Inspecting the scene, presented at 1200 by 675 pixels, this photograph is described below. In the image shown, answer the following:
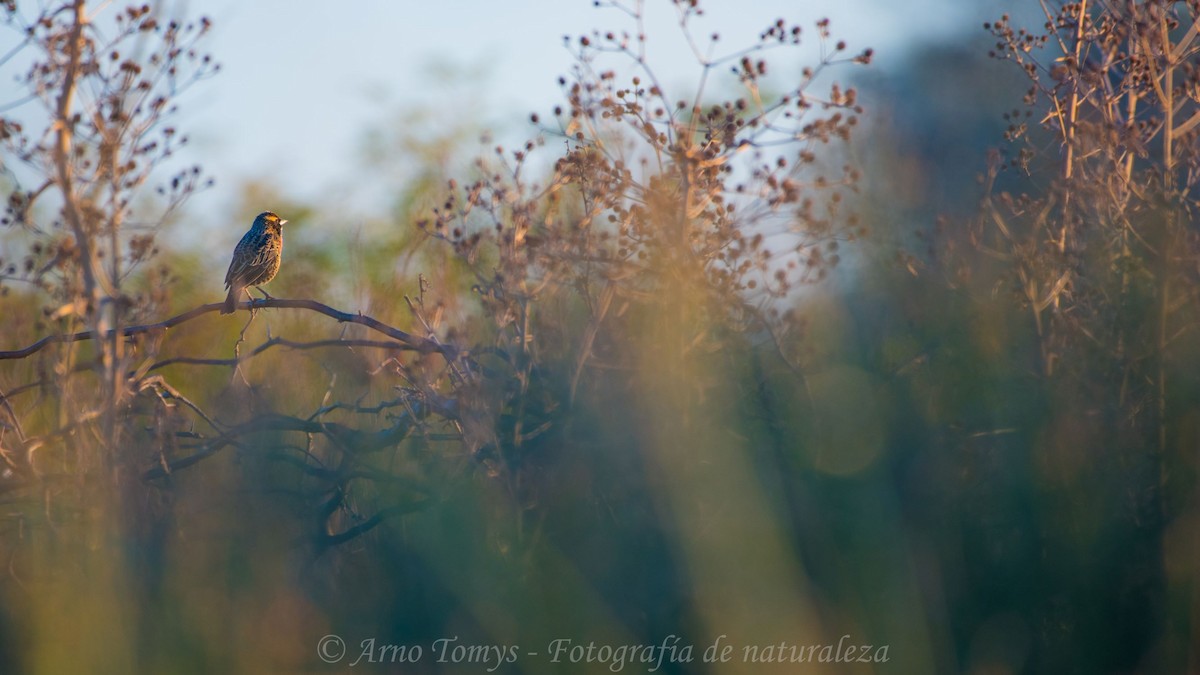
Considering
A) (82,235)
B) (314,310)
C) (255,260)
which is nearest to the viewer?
(82,235)

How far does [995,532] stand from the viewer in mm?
4812

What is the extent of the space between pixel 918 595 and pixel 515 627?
5.50 ft

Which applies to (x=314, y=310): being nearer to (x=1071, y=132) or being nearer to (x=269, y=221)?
(x=269, y=221)

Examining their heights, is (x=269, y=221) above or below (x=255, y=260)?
above

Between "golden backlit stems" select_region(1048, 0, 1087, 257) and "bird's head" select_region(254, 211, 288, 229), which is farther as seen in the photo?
"bird's head" select_region(254, 211, 288, 229)

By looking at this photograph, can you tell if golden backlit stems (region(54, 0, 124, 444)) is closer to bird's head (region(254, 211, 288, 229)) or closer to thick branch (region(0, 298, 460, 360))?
thick branch (region(0, 298, 460, 360))

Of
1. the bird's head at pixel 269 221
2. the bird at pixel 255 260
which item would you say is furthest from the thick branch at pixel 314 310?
the bird's head at pixel 269 221

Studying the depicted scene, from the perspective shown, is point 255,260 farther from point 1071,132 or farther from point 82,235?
point 1071,132

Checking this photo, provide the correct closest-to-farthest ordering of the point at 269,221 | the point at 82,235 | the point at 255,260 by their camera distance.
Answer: the point at 82,235, the point at 255,260, the point at 269,221

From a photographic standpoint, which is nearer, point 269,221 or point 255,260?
point 255,260

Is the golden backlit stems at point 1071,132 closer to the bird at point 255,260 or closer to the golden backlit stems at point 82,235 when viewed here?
the golden backlit stems at point 82,235

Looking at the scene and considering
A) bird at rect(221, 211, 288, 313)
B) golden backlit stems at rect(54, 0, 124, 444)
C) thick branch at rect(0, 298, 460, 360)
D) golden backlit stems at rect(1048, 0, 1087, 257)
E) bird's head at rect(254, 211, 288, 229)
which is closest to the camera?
golden backlit stems at rect(54, 0, 124, 444)

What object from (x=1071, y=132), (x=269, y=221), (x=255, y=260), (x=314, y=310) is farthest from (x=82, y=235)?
(x=1071, y=132)

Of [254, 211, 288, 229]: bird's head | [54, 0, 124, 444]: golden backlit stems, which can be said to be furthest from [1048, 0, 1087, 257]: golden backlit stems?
[254, 211, 288, 229]: bird's head
